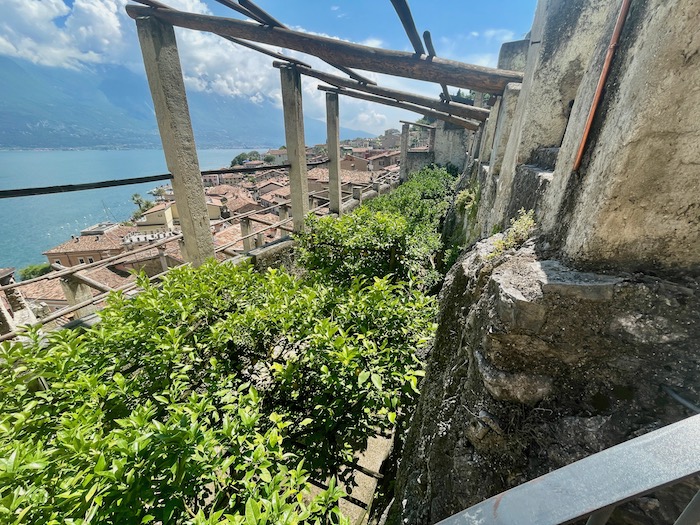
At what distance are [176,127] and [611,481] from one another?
537 centimetres

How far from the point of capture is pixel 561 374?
1.43 metres

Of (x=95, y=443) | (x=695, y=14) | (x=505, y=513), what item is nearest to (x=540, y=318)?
(x=505, y=513)

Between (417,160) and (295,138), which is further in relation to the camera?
(417,160)

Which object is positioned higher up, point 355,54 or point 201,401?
point 355,54

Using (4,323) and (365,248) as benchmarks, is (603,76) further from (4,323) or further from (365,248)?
(4,323)

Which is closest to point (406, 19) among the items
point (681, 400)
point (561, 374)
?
point (561, 374)

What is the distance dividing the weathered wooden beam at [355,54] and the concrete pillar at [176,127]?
0.26 metres

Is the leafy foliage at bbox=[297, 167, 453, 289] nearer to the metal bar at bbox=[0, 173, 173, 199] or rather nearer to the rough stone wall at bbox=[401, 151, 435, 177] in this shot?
the metal bar at bbox=[0, 173, 173, 199]

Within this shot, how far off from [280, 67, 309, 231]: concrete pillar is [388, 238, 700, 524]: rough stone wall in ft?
19.1

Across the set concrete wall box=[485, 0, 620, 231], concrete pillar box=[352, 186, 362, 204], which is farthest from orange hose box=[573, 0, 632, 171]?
concrete pillar box=[352, 186, 362, 204]

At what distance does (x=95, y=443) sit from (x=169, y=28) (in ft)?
16.4

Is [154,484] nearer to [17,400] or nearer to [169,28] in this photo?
[17,400]

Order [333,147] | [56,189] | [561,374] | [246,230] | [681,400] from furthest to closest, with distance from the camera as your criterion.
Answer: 1. [333,147]
2. [246,230]
3. [56,189]
4. [561,374]
5. [681,400]

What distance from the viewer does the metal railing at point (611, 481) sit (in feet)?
1.95
